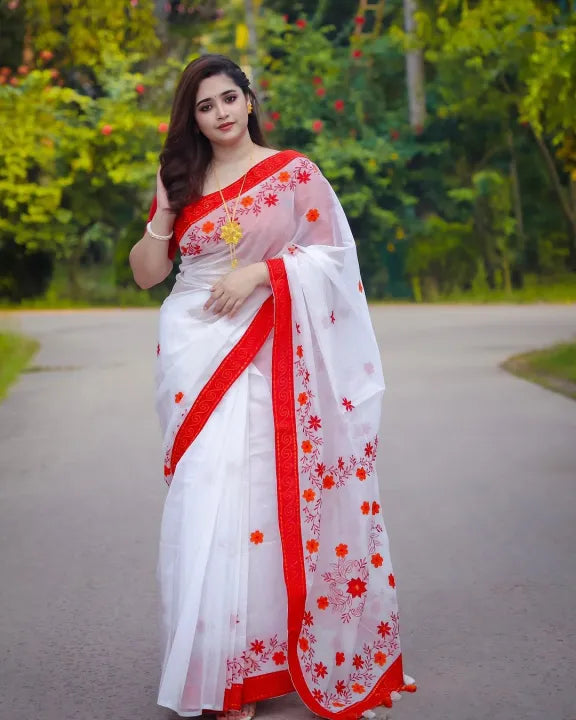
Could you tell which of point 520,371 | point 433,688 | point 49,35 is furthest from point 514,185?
point 433,688

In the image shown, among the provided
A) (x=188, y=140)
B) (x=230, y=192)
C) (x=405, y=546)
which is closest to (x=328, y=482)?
(x=230, y=192)

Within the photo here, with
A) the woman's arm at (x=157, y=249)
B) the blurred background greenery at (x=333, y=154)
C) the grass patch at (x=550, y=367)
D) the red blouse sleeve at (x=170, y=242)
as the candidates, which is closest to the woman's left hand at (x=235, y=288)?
the woman's arm at (x=157, y=249)

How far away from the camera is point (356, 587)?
420 centimetres

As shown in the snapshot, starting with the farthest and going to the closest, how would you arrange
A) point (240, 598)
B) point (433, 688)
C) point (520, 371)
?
point (520, 371), point (433, 688), point (240, 598)

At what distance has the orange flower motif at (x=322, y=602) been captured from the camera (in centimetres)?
417

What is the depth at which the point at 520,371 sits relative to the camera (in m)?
13.7

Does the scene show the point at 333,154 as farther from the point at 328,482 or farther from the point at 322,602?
the point at 322,602

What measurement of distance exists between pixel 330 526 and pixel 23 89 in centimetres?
2689

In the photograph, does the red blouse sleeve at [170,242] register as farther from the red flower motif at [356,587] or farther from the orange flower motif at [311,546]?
the red flower motif at [356,587]

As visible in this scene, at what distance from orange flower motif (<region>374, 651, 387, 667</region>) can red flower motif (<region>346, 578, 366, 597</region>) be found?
0.64ft

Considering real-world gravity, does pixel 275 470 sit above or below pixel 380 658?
above

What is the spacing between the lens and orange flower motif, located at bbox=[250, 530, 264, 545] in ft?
13.3

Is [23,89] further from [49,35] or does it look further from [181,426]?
[181,426]

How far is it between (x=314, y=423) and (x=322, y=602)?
50 cm
